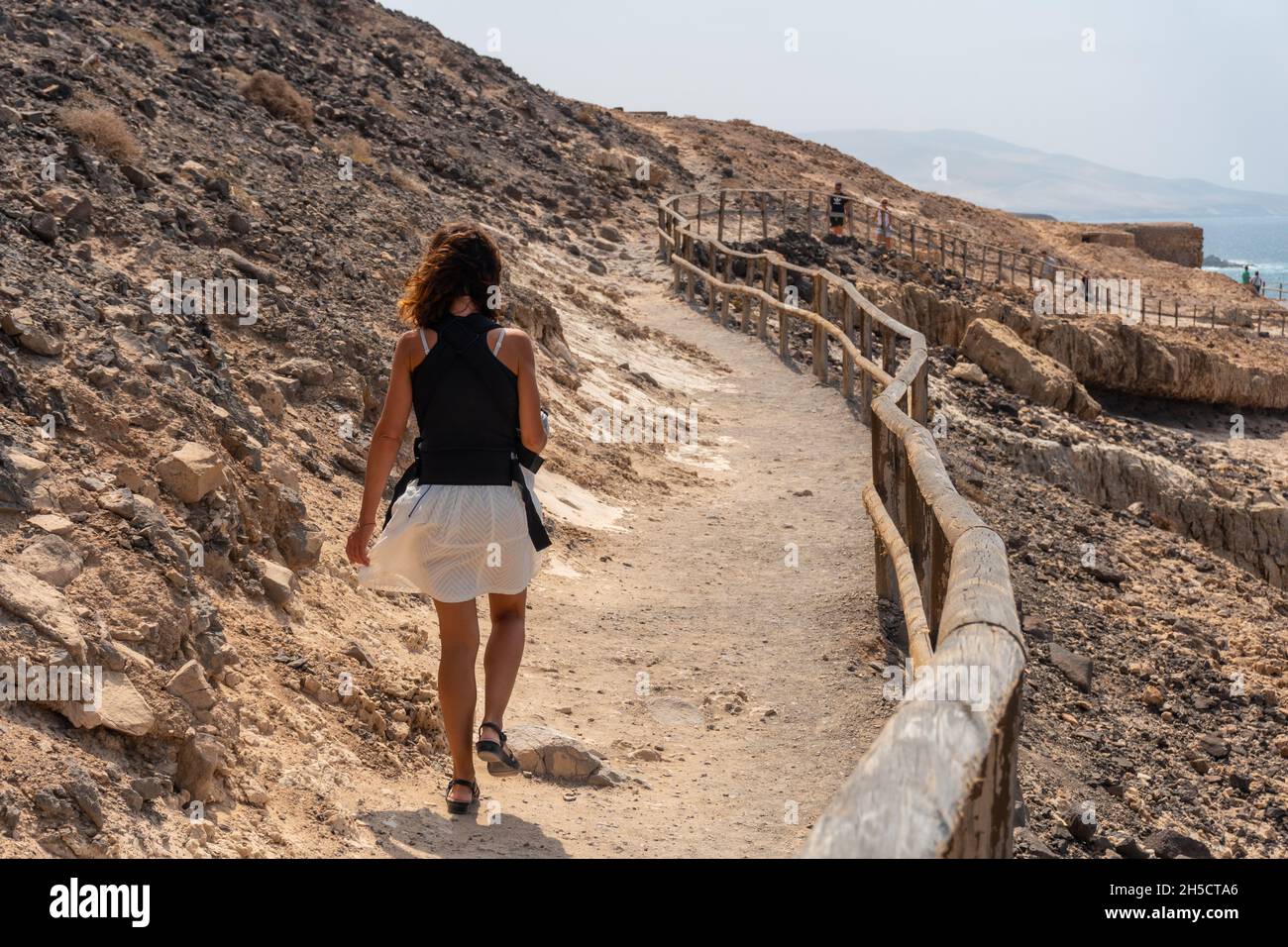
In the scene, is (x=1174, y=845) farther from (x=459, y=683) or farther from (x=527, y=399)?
(x=527, y=399)

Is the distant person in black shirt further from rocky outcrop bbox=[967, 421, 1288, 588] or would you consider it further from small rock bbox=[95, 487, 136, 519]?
small rock bbox=[95, 487, 136, 519]

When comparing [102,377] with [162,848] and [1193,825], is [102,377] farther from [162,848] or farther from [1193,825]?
[1193,825]

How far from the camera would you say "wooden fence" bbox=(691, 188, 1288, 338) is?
33.2 meters

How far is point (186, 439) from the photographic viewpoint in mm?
5863

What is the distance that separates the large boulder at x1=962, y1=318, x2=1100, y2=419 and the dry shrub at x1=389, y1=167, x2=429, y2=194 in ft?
31.5

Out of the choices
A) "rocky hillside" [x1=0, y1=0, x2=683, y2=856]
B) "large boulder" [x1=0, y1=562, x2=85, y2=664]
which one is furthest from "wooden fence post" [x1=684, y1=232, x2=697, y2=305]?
"large boulder" [x1=0, y1=562, x2=85, y2=664]

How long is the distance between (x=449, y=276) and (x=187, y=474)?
1828 millimetres

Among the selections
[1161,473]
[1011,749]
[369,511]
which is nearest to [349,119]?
[1161,473]

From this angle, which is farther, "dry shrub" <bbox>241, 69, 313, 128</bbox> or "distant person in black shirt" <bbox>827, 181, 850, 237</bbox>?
"distant person in black shirt" <bbox>827, 181, 850, 237</bbox>

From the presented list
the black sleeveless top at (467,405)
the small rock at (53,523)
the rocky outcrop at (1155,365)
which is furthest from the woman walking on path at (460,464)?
the rocky outcrop at (1155,365)

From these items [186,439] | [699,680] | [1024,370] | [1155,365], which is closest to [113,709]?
[186,439]

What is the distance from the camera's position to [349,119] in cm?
2167

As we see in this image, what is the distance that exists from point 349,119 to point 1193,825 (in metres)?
18.0

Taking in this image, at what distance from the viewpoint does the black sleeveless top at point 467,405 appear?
4277mm
